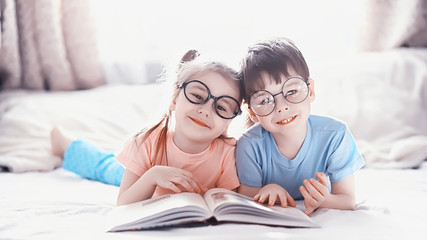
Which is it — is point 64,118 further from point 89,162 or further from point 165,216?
Result: point 165,216

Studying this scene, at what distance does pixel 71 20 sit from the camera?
2578 mm

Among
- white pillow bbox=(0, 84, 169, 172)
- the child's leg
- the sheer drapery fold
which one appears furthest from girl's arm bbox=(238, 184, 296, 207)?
the sheer drapery fold

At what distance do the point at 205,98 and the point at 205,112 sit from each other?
1.7 inches

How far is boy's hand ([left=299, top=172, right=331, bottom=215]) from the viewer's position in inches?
44.9

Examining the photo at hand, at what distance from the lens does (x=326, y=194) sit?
1155 mm

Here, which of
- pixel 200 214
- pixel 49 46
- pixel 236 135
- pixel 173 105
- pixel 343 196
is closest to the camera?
pixel 200 214

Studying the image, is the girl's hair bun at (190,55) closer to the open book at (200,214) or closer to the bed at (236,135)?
the bed at (236,135)

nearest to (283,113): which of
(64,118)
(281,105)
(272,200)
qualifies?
(281,105)

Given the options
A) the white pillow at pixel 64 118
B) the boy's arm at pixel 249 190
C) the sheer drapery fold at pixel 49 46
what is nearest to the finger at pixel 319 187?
the boy's arm at pixel 249 190

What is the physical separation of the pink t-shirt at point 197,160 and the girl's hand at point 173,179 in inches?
6.0

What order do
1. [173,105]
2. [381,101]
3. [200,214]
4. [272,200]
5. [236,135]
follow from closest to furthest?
1. [200,214]
2. [272,200]
3. [173,105]
4. [236,135]
5. [381,101]

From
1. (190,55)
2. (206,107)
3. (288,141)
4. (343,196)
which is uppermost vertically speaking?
(190,55)

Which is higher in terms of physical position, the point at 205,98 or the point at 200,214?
the point at 205,98

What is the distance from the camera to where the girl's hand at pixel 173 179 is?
45.7 inches
